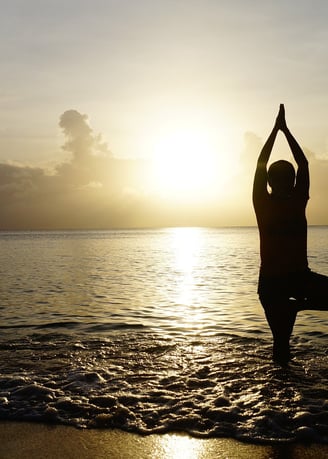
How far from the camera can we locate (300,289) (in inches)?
246

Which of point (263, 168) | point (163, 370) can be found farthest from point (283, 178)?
point (163, 370)

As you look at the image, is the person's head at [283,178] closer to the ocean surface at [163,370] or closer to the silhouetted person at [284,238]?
the silhouetted person at [284,238]

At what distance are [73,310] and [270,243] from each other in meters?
8.88

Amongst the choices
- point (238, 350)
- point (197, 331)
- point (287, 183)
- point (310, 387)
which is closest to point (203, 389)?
point (310, 387)

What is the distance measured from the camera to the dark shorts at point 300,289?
242 inches

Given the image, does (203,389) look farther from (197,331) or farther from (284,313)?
(197,331)

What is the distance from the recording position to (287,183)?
6.32 meters

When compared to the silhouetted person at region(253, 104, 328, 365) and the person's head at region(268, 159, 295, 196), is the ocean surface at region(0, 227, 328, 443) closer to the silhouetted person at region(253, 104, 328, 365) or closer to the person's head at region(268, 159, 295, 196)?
the silhouetted person at region(253, 104, 328, 365)

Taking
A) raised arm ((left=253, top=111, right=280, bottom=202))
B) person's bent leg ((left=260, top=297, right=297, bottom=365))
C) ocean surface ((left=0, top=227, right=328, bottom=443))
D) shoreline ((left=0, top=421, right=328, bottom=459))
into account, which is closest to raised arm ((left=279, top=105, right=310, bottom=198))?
raised arm ((left=253, top=111, right=280, bottom=202))

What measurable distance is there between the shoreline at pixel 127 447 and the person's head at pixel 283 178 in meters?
3.21

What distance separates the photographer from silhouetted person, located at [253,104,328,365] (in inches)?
244

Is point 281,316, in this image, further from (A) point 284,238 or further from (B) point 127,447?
(B) point 127,447

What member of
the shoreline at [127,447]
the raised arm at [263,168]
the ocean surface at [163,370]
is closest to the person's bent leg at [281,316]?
the ocean surface at [163,370]

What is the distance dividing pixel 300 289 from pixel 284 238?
0.73m
